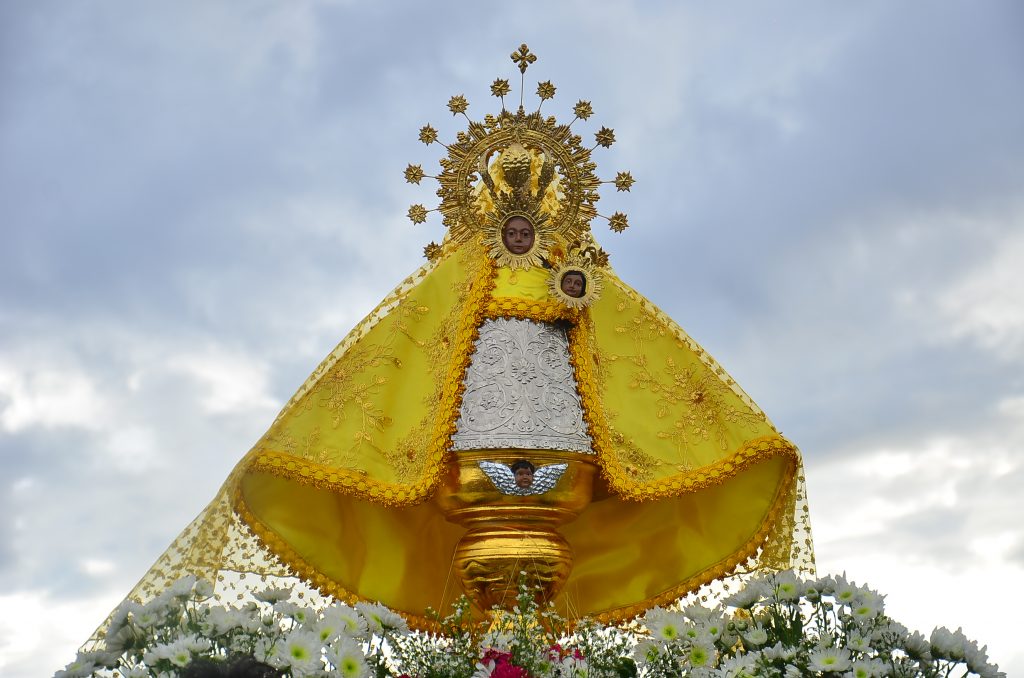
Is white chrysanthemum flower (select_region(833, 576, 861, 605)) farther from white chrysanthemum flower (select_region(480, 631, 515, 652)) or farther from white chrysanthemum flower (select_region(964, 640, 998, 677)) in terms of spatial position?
white chrysanthemum flower (select_region(480, 631, 515, 652))

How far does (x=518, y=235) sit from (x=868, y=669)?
3149mm

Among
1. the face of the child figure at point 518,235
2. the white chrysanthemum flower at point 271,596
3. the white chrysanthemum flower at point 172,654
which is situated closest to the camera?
the white chrysanthemum flower at point 172,654

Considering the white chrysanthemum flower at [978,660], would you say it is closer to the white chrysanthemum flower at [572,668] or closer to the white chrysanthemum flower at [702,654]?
the white chrysanthemum flower at [702,654]

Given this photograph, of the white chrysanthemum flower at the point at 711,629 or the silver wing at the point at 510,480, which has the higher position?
the silver wing at the point at 510,480

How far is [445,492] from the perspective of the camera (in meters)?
5.57

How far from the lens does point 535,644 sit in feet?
11.0

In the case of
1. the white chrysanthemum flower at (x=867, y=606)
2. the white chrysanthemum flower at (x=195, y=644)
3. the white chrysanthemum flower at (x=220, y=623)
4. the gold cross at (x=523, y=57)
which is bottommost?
the white chrysanthemum flower at (x=195, y=644)

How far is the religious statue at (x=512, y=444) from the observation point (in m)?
5.48

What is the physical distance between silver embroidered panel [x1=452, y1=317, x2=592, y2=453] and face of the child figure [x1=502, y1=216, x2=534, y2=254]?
1.16 feet

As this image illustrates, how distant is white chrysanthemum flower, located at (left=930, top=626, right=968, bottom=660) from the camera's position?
3.09 m

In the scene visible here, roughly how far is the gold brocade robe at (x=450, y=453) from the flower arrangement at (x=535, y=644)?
2.14 meters

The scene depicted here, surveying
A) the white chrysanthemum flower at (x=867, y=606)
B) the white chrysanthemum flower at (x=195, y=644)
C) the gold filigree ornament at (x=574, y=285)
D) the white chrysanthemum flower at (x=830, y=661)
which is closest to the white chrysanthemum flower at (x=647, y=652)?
the white chrysanthemum flower at (x=830, y=661)

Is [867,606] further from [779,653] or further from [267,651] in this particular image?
[267,651]

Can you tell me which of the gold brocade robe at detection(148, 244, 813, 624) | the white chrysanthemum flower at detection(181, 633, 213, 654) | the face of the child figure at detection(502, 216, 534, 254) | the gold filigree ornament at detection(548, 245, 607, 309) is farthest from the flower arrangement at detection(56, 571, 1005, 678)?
the face of the child figure at detection(502, 216, 534, 254)
